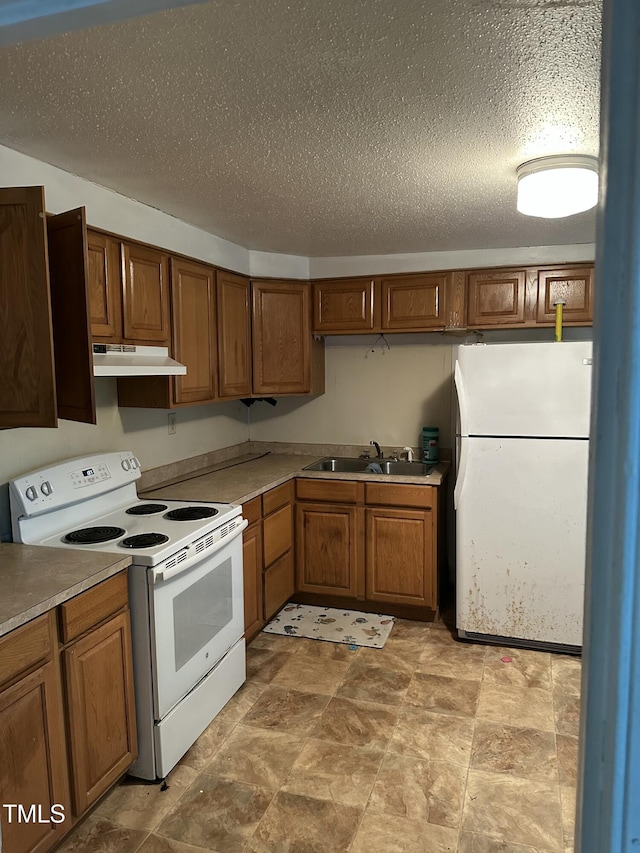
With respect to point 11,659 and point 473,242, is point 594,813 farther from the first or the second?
point 473,242

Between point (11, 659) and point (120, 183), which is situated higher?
point (120, 183)

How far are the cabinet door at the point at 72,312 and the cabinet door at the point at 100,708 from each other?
75 centimetres

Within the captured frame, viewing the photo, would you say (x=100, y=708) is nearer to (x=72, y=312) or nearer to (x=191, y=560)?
(x=191, y=560)

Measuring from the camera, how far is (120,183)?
242 cm

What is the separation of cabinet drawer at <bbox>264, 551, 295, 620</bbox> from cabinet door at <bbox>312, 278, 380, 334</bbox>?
1491mm

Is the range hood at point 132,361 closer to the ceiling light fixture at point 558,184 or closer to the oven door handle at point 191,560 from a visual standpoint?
the oven door handle at point 191,560

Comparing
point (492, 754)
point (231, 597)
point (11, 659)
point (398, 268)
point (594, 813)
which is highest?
point (398, 268)

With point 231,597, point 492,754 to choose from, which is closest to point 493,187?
point 231,597

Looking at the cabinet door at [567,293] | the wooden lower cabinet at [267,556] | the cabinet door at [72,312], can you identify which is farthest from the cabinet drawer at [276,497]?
the cabinet door at [567,293]

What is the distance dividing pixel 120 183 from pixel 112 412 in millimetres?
1092

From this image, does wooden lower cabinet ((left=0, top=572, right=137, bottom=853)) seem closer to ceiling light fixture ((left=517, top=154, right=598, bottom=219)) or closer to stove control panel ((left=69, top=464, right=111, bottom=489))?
stove control panel ((left=69, top=464, right=111, bottom=489))

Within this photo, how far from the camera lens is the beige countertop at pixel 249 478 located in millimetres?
3062

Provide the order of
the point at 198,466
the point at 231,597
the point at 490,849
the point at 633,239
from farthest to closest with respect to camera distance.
Result: the point at 198,466 → the point at 231,597 → the point at 490,849 → the point at 633,239

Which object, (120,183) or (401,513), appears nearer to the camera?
(120,183)
